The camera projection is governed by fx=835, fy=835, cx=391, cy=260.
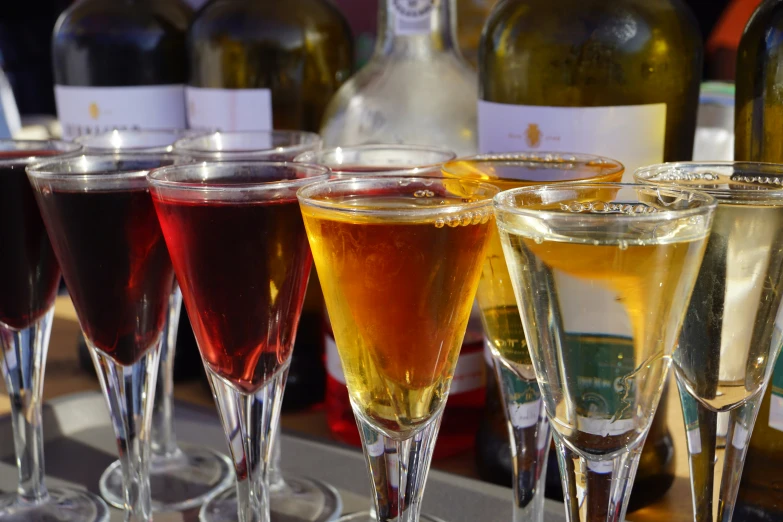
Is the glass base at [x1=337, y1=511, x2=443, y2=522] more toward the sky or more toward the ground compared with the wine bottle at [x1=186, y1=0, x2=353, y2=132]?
more toward the ground

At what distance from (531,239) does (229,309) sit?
0.21 m

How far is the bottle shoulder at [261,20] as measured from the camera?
849 mm

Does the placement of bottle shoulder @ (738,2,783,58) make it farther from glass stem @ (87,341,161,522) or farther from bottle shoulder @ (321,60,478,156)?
glass stem @ (87,341,161,522)

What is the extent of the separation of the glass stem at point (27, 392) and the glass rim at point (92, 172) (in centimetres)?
16

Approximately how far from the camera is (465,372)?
745 mm

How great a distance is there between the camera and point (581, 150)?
613mm

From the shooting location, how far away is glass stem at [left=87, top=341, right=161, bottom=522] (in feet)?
2.02

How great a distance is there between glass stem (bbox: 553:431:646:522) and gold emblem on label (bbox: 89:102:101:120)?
656 mm

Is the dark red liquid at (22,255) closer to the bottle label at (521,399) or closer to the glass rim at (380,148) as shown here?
the glass rim at (380,148)

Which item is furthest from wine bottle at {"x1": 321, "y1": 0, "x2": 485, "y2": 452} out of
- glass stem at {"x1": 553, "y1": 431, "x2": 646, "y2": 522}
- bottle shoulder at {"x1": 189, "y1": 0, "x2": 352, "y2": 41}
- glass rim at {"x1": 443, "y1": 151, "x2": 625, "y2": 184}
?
glass stem at {"x1": 553, "y1": 431, "x2": 646, "y2": 522}

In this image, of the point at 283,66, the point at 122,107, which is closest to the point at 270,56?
the point at 283,66

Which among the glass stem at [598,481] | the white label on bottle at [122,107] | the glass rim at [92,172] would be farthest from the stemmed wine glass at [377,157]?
the white label on bottle at [122,107]

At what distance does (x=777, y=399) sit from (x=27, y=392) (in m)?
0.60

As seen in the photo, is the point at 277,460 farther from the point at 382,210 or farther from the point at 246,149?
the point at 382,210
